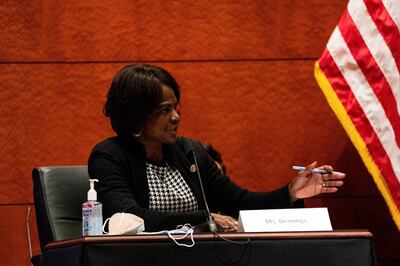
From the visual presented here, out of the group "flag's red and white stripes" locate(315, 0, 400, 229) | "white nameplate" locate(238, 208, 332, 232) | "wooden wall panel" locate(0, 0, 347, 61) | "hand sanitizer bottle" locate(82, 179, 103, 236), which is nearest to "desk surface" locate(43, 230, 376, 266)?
"white nameplate" locate(238, 208, 332, 232)

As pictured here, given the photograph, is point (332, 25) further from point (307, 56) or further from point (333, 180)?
point (333, 180)

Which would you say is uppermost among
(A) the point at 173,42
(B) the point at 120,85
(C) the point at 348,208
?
(A) the point at 173,42

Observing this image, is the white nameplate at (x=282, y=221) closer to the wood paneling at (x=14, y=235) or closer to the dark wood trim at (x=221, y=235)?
the dark wood trim at (x=221, y=235)

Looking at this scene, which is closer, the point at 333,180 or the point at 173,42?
the point at 333,180

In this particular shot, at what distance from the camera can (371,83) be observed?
3205mm

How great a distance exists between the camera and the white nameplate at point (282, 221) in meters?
1.99

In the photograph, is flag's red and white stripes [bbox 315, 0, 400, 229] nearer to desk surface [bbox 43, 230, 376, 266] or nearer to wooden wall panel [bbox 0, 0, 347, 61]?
wooden wall panel [bbox 0, 0, 347, 61]

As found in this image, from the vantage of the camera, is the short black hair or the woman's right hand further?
the short black hair

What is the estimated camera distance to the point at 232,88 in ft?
12.3

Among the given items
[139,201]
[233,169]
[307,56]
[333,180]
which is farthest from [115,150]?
[307,56]

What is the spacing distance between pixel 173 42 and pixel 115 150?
124 cm

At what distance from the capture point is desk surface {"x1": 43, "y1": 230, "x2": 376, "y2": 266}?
180 centimetres

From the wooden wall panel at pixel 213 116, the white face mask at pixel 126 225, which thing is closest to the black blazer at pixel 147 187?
the white face mask at pixel 126 225

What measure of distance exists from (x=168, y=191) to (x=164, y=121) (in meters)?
0.28
